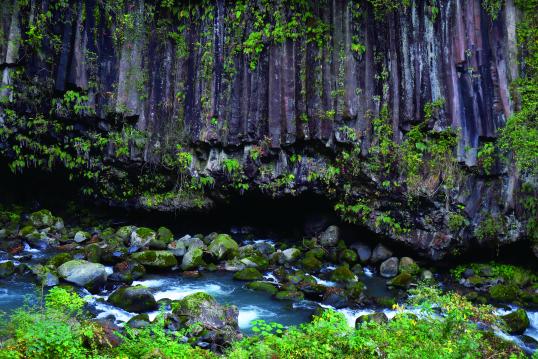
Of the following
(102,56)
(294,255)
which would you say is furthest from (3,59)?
(294,255)

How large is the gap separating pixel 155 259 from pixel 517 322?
9.24 metres

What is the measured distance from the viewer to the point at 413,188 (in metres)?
14.2

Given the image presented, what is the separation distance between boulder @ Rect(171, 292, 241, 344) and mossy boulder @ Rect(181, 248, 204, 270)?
3997 millimetres

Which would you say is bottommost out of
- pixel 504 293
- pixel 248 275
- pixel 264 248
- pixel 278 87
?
pixel 504 293

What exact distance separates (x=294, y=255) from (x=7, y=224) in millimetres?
9972

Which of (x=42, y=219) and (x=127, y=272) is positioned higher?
(x=42, y=219)

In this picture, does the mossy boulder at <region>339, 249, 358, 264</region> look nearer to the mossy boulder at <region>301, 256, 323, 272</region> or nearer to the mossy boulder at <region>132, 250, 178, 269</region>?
the mossy boulder at <region>301, 256, 323, 272</region>

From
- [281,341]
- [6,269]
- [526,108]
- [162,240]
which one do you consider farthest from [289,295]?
[526,108]

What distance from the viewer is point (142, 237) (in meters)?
15.3

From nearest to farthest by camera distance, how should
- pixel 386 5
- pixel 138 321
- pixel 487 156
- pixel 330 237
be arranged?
1. pixel 138 321
2. pixel 487 156
3. pixel 386 5
4. pixel 330 237

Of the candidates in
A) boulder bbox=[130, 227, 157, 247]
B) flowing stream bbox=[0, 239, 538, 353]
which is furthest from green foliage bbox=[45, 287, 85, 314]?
boulder bbox=[130, 227, 157, 247]

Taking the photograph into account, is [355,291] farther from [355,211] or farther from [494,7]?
[494,7]

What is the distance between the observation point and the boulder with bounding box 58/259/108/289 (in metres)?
11.6

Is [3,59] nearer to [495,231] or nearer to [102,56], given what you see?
[102,56]
